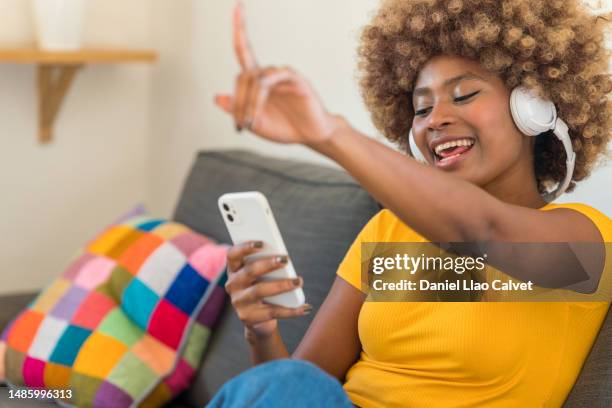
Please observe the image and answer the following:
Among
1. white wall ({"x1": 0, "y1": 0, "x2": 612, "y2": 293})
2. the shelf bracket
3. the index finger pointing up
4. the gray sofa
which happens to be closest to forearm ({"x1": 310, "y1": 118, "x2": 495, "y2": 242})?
the index finger pointing up

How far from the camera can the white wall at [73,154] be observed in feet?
8.82

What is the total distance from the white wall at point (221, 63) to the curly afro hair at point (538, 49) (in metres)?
0.58

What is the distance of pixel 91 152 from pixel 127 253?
998 millimetres

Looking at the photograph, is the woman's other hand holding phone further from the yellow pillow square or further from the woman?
the yellow pillow square

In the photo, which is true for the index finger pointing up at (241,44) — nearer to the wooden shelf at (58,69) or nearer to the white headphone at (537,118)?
the white headphone at (537,118)

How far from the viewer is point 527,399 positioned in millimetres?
1189

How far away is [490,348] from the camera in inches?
46.3

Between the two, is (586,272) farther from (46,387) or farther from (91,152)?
(91,152)

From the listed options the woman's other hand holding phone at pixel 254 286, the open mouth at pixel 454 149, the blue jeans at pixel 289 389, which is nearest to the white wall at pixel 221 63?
the open mouth at pixel 454 149

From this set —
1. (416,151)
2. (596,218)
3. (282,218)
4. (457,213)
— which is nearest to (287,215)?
(282,218)

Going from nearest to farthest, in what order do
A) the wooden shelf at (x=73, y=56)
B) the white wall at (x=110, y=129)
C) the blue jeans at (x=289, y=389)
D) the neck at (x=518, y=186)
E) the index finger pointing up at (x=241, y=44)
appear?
the index finger pointing up at (x=241, y=44)
the blue jeans at (x=289, y=389)
the neck at (x=518, y=186)
the wooden shelf at (x=73, y=56)
the white wall at (x=110, y=129)

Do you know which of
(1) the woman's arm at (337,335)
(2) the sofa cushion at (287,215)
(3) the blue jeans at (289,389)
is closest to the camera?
(3) the blue jeans at (289,389)

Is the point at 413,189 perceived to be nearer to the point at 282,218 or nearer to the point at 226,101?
the point at 226,101

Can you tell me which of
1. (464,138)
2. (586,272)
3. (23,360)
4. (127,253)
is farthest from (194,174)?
(586,272)
